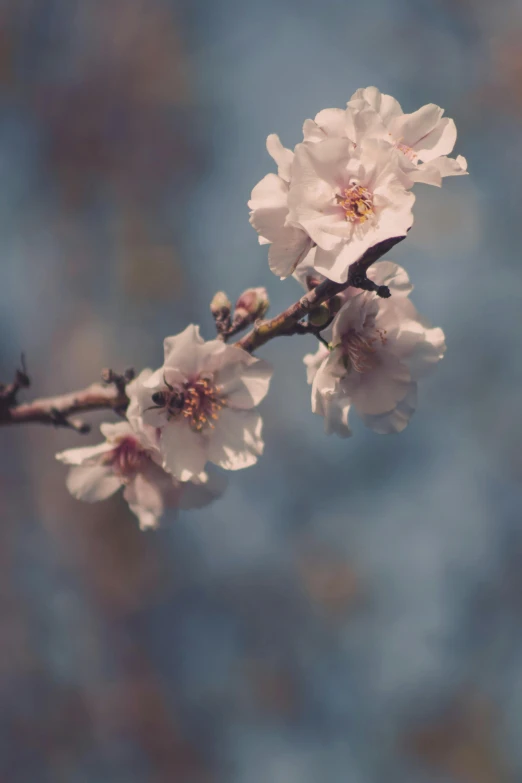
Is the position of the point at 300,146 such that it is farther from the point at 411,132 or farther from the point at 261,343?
the point at 261,343

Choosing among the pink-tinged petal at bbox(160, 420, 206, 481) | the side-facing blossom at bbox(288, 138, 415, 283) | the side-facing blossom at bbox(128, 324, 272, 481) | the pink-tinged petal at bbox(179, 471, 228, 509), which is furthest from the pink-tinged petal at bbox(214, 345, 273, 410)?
the side-facing blossom at bbox(288, 138, 415, 283)

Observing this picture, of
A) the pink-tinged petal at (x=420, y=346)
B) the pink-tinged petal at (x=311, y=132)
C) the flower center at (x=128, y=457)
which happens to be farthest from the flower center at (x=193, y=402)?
the pink-tinged petal at (x=311, y=132)

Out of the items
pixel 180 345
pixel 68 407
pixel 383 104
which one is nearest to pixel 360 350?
pixel 180 345

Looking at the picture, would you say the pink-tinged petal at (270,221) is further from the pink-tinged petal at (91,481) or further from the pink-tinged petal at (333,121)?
the pink-tinged petal at (91,481)

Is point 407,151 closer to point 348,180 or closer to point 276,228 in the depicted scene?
point 348,180

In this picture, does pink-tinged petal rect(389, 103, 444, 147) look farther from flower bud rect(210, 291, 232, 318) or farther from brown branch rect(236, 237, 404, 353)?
flower bud rect(210, 291, 232, 318)
